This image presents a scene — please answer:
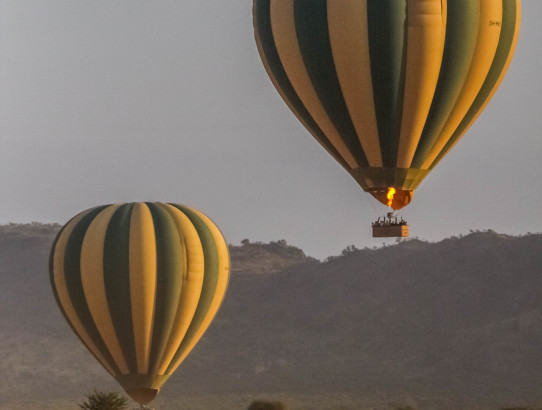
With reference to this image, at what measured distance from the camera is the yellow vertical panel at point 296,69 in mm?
40750

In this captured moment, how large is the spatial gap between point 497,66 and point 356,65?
3712 millimetres

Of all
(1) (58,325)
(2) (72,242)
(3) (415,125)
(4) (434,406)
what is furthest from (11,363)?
(3) (415,125)

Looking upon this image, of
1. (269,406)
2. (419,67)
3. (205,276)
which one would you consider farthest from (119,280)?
(269,406)

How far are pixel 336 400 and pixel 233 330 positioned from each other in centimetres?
2719

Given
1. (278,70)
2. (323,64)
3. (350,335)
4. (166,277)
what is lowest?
(166,277)

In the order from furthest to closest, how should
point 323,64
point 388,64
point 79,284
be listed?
point 79,284
point 323,64
point 388,64

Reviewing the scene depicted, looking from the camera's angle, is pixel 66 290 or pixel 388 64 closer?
pixel 388 64

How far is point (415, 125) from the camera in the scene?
40656 millimetres

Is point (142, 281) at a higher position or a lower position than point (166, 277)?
lower

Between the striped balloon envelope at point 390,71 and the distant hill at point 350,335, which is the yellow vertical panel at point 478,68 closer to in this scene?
the striped balloon envelope at point 390,71

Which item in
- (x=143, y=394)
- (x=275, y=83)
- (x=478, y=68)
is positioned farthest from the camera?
(x=143, y=394)

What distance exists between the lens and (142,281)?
4619 centimetres

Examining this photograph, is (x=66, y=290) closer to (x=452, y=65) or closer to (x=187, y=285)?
(x=187, y=285)

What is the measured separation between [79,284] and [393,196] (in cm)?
1009
